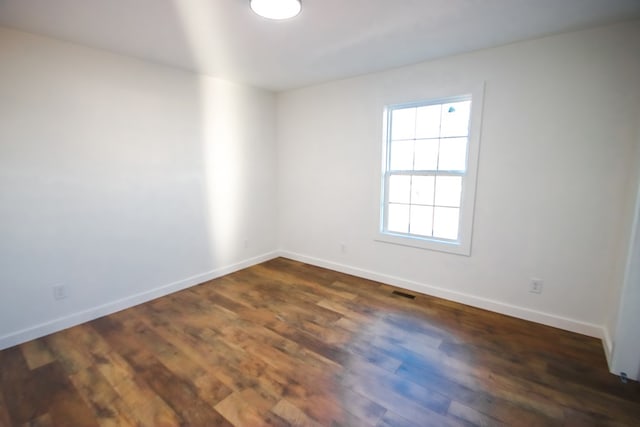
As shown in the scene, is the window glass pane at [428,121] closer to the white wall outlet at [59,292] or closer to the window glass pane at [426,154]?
the window glass pane at [426,154]

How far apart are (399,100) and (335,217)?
1568mm

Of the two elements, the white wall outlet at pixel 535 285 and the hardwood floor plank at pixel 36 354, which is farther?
the white wall outlet at pixel 535 285

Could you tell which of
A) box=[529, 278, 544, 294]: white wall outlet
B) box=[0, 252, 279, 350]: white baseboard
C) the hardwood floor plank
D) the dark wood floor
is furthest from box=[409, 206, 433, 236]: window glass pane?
the hardwood floor plank

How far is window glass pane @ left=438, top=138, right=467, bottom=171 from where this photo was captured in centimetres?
281

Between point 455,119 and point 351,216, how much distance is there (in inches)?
60.8

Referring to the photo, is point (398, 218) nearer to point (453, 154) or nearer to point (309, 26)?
point (453, 154)

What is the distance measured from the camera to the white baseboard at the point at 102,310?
2256 mm

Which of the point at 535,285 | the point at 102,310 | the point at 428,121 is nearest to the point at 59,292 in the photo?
the point at 102,310

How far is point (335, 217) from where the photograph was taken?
3.75m

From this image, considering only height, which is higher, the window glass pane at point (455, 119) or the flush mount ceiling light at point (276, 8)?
the flush mount ceiling light at point (276, 8)

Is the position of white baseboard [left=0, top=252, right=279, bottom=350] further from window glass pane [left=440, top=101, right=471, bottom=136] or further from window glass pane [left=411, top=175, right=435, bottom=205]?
window glass pane [left=440, top=101, right=471, bottom=136]

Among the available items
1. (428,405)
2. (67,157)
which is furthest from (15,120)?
(428,405)

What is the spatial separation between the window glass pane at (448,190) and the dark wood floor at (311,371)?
3.38 feet

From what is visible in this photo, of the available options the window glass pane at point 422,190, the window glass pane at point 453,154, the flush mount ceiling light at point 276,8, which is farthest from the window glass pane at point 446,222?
the flush mount ceiling light at point 276,8
